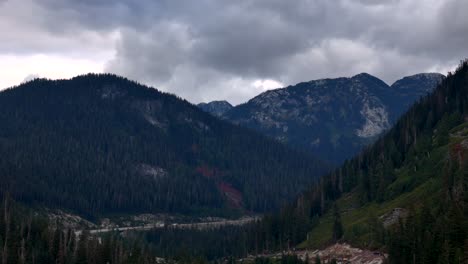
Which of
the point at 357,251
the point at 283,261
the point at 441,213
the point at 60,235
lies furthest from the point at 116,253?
the point at 441,213

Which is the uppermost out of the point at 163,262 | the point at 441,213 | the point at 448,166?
the point at 448,166

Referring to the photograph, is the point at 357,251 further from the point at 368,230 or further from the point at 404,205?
the point at 404,205

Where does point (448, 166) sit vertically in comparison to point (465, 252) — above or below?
above

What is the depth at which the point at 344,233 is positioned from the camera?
649ft

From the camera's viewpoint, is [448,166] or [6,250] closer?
[6,250]

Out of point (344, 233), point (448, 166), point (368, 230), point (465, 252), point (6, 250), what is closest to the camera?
point (465, 252)

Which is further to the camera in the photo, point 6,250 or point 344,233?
point 344,233

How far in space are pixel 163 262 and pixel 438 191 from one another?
305 ft

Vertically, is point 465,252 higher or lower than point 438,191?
lower

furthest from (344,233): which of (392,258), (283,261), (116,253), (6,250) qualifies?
(6,250)

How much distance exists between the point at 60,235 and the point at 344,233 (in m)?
94.2

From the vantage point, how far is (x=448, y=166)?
173625 mm

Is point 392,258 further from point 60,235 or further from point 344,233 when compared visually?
point 60,235

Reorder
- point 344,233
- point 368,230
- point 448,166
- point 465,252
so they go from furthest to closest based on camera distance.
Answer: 1. point 344,233
2. point 368,230
3. point 448,166
4. point 465,252
